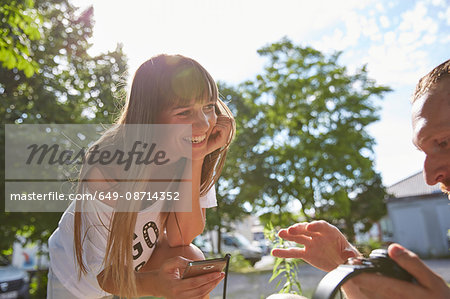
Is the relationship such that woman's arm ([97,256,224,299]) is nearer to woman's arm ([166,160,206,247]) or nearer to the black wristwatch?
woman's arm ([166,160,206,247])

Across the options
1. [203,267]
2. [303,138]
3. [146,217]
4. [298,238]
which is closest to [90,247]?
[146,217]

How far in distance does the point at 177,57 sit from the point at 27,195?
7.63 meters

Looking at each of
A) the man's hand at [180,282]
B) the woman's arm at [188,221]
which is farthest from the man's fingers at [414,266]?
the woman's arm at [188,221]

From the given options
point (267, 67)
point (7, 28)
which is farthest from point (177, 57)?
point (267, 67)

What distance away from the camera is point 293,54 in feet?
60.0

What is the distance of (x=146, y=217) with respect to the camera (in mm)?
1729

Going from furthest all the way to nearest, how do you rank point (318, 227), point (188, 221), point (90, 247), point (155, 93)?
point (188, 221)
point (155, 93)
point (90, 247)
point (318, 227)

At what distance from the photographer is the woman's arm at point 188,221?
179cm

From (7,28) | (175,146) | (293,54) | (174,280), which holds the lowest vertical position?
(174,280)

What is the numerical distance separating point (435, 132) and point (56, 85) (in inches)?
359

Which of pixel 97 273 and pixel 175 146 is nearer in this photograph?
pixel 97 273

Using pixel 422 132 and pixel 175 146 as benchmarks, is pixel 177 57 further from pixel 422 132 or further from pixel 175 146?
pixel 422 132

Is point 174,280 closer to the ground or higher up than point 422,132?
closer to the ground

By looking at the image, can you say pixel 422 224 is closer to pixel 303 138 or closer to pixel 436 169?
pixel 303 138
